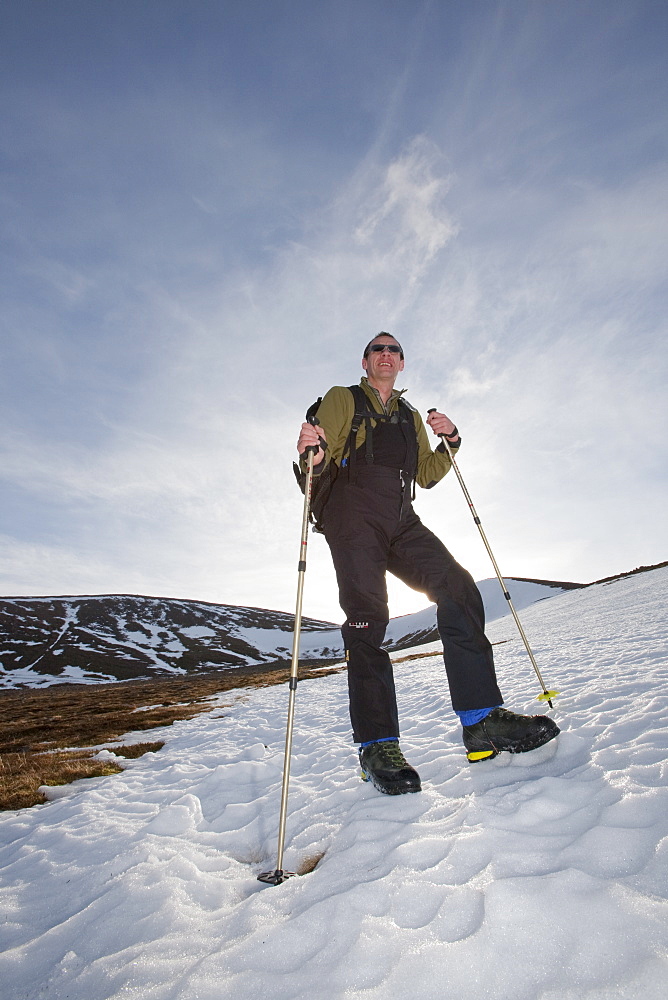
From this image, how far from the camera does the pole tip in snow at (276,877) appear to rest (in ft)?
8.58

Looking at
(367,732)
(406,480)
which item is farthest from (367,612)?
(406,480)

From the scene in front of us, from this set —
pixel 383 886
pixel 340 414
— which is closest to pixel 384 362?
pixel 340 414

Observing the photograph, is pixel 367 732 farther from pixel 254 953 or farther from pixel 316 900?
pixel 254 953

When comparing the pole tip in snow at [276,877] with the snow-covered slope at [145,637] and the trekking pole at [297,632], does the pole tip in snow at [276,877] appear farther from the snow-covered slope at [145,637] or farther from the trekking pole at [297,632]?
the snow-covered slope at [145,637]

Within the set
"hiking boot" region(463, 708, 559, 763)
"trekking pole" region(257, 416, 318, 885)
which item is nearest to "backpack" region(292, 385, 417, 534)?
"trekking pole" region(257, 416, 318, 885)

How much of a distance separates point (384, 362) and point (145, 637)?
340ft

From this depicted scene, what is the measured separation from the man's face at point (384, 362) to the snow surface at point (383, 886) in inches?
154

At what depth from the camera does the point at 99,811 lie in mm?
4906

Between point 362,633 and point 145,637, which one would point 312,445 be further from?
point 145,637

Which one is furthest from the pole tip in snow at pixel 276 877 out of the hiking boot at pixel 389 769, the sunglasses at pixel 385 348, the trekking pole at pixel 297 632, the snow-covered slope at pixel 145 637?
the snow-covered slope at pixel 145 637

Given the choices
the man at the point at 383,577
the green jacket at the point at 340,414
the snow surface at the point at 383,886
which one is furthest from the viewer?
the green jacket at the point at 340,414

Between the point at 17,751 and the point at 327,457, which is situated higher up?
the point at 327,457

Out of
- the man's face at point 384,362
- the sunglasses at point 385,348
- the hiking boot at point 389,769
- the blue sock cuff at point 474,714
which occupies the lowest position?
the hiking boot at point 389,769

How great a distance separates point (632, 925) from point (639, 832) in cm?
72
